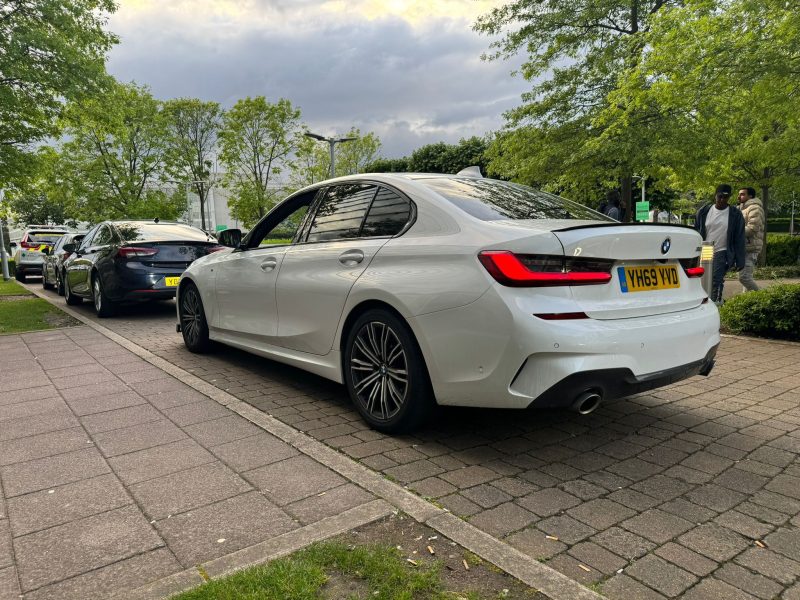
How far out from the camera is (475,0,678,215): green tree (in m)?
16.0

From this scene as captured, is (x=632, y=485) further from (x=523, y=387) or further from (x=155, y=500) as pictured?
(x=155, y=500)

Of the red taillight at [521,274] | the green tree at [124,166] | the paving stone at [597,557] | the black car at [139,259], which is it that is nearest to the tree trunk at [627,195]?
the black car at [139,259]

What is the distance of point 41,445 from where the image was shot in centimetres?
351

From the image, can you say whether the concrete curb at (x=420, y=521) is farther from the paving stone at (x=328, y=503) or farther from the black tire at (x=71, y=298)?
the black tire at (x=71, y=298)

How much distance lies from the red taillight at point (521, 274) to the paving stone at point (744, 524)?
→ 3.96 feet

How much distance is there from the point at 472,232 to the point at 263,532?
180 cm

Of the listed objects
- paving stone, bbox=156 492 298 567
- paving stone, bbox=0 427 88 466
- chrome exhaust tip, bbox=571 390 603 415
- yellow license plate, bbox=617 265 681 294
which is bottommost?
paving stone, bbox=156 492 298 567

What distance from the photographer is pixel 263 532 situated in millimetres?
2408

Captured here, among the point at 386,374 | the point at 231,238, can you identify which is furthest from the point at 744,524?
the point at 231,238

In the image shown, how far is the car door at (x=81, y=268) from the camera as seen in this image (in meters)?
9.67

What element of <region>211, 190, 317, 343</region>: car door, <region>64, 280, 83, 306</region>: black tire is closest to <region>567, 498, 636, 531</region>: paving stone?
<region>211, 190, 317, 343</region>: car door

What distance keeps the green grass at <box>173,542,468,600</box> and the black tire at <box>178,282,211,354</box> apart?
13.2 ft

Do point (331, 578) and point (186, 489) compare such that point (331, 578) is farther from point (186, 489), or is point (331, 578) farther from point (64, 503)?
point (64, 503)

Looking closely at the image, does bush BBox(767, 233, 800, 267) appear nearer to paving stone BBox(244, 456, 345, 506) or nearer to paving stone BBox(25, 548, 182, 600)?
paving stone BBox(244, 456, 345, 506)
